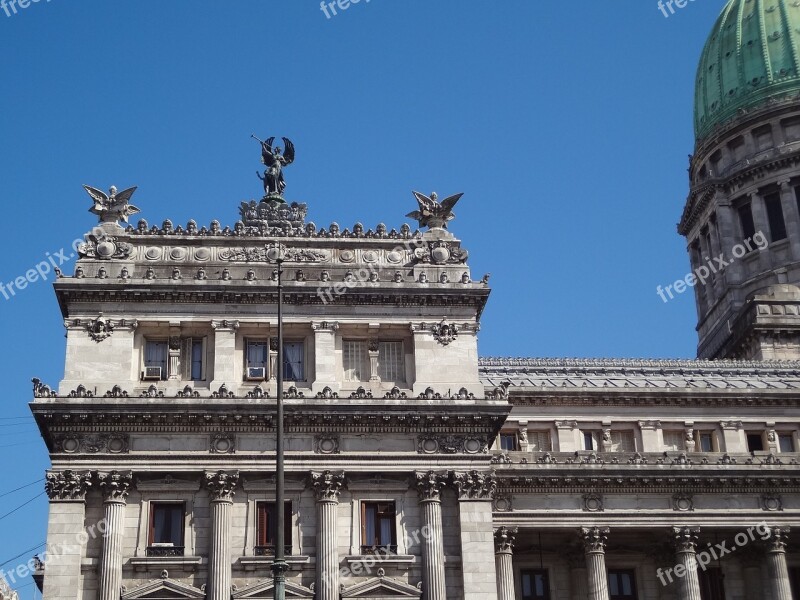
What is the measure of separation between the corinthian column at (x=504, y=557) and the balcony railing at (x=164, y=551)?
→ 16.9m

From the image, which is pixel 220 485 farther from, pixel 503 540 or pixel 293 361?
pixel 503 540

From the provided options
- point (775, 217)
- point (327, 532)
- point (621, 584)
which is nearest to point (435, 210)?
point (327, 532)

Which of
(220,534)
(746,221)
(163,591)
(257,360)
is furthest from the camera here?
(746,221)

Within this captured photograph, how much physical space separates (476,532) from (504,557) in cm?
753

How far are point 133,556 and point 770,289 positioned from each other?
62626 millimetres

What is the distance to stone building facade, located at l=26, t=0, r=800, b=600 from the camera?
55469 mm

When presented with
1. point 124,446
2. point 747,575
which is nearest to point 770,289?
point 747,575

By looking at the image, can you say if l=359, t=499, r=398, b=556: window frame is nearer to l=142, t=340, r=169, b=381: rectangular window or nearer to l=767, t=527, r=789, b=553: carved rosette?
l=142, t=340, r=169, b=381: rectangular window

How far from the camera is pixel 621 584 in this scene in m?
66.6

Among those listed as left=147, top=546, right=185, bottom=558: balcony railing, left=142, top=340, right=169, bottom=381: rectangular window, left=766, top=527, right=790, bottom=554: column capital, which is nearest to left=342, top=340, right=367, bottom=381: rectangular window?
left=142, top=340, right=169, bottom=381: rectangular window

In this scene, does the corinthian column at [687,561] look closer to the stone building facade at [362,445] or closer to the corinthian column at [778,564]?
the stone building facade at [362,445]

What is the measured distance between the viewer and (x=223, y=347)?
5941 cm

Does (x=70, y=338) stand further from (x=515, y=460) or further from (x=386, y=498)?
(x=515, y=460)

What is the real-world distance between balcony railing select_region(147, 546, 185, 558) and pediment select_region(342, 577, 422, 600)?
7.67m
